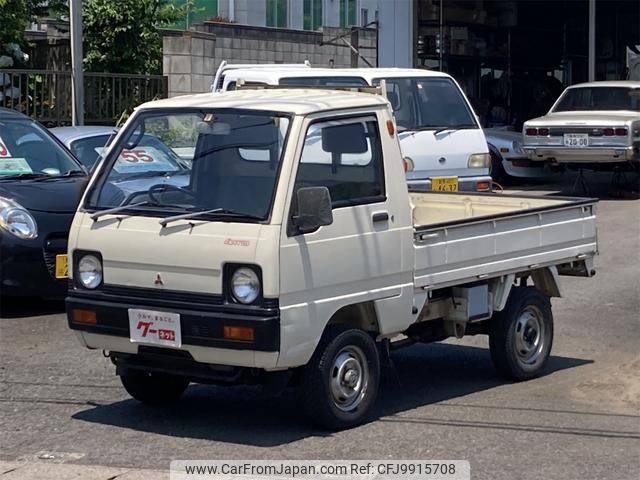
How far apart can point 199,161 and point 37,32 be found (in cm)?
2309

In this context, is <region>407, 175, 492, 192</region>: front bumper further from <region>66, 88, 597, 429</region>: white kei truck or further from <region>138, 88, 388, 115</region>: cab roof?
<region>138, 88, 388, 115</region>: cab roof

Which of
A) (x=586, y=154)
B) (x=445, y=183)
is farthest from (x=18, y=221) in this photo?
(x=586, y=154)

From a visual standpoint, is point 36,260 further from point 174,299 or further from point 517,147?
point 517,147

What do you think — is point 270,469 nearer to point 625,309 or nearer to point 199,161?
point 199,161

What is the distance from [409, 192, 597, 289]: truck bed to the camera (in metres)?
7.21

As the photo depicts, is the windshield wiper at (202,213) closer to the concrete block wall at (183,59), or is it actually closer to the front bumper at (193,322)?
the front bumper at (193,322)

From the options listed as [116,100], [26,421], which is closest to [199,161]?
[26,421]

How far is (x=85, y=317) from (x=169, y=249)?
2.41 ft

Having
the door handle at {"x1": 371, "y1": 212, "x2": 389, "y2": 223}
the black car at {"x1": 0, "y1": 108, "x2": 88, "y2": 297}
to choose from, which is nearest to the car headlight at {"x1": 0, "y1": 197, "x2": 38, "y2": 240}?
the black car at {"x1": 0, "y1": 108, "x2": 88, "y2": 297}

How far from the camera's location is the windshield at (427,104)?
13281 mm

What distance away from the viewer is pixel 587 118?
1827 cm

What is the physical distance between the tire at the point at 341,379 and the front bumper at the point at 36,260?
12.8 ft

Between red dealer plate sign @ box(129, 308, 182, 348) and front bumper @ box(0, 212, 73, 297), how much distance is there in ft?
11.4

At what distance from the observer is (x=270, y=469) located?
5.99 metres
